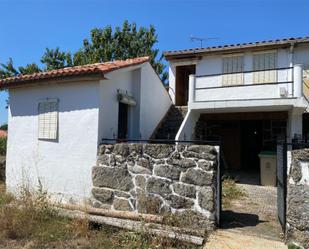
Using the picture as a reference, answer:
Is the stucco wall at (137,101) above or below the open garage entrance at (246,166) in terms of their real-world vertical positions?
above

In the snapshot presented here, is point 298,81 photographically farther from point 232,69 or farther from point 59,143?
point 59,143

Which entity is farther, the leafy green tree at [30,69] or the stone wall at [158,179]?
the leafy green tree at [30,69]

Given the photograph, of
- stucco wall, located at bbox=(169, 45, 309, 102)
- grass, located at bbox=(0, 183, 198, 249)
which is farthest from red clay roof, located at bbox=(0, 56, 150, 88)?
stucco wall, located at bbox=(169, 45, 309, 102)

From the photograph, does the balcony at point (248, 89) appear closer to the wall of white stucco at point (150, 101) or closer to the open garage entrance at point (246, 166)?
the open garage entrance at point (246, 166)

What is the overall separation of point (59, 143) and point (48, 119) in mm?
866

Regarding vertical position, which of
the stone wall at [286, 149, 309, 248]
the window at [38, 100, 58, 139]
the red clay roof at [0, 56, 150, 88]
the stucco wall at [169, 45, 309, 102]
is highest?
the stucco wall at [169, 45, 309, 102]

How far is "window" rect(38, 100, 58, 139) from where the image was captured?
371 inches

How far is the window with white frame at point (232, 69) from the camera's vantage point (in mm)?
14715

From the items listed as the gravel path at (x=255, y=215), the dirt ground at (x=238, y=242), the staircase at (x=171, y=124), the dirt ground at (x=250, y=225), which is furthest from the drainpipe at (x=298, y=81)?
the dirt ground at (x=238, y=242)

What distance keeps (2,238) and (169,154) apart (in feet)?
12.6

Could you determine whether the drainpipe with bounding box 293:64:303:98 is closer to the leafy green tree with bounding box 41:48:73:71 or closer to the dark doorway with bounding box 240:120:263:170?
the dark doorway with bounding box 240:120:263:170

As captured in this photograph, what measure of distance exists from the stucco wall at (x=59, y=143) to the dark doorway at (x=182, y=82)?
850 centimetres

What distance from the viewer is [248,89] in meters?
13.5

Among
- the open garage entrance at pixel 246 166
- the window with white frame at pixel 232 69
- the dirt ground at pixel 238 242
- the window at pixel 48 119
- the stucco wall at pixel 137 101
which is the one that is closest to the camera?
the dirt ground at pixel 238 242
